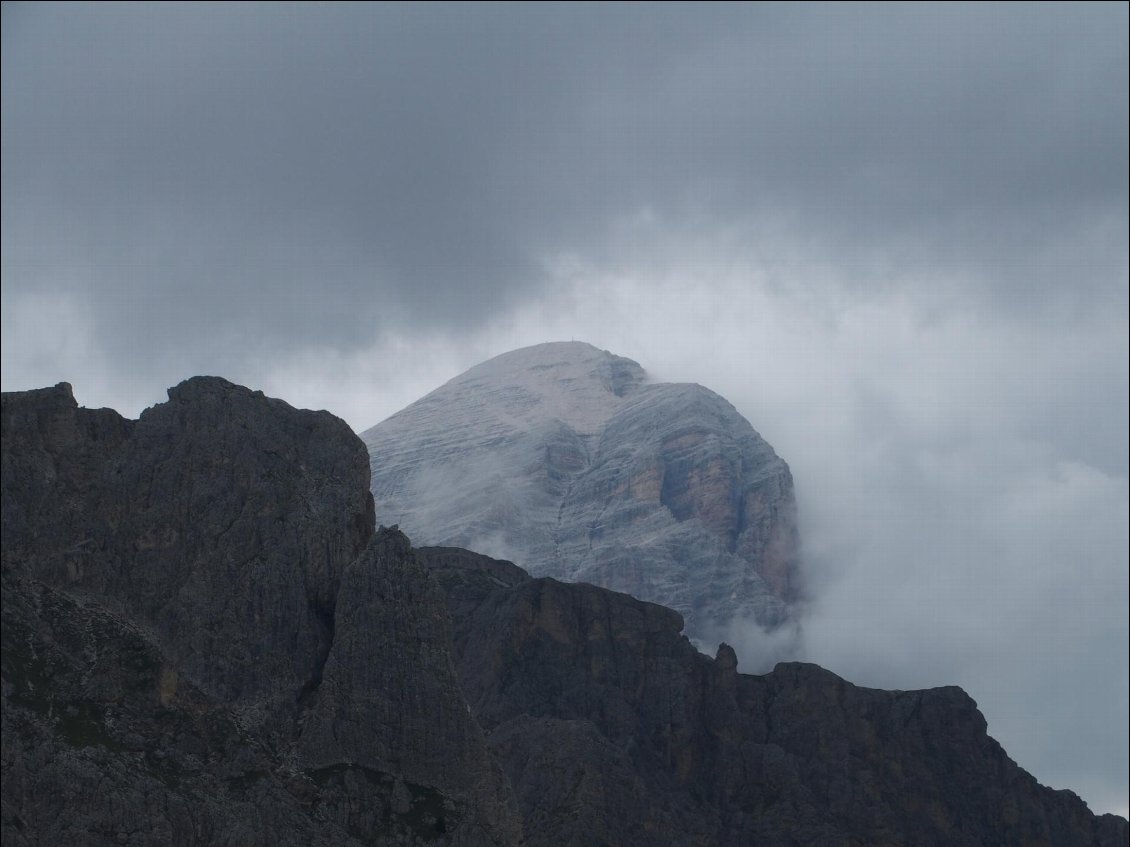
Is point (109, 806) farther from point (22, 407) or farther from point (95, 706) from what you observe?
point (22, 407)

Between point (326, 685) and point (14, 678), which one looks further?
point (326, 685)

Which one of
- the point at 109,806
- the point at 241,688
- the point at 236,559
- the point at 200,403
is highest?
the point at 200,403

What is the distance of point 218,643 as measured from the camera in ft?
579

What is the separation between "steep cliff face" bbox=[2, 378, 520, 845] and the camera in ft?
520

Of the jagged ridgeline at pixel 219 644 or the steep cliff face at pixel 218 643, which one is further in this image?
the steep cliff face at pixel 218 643

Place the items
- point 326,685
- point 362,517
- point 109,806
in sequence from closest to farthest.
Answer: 1. point 109,806
2. point 326,685
3. point 362,517

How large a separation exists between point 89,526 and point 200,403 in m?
19.2

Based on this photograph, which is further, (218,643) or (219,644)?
(219,644)

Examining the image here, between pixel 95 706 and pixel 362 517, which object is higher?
pixel 362 517

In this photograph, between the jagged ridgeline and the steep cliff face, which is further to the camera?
the steep cliff face

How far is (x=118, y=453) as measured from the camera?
7170 inches

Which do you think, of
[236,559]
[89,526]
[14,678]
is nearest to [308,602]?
[236,559]

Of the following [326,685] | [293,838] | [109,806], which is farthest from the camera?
[326,685]

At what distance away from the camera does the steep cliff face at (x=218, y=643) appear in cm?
15862
